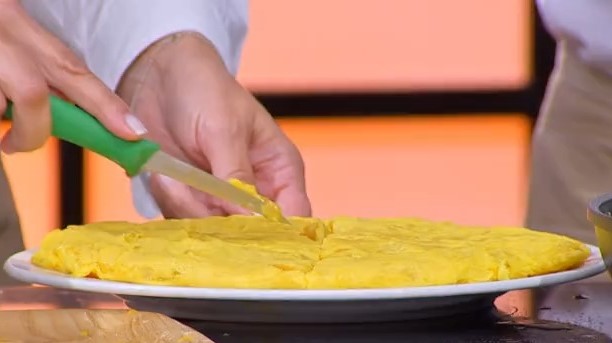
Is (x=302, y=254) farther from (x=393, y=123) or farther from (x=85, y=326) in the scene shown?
(x=393, y=123)

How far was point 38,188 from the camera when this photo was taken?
3.15 m

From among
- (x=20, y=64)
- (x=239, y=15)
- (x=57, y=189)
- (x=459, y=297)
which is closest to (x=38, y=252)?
(x=20, y=64)

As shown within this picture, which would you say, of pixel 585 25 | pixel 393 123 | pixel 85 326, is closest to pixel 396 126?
pixel 393 123

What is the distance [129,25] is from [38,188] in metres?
1.67

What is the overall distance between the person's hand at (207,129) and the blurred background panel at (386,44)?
159 cm

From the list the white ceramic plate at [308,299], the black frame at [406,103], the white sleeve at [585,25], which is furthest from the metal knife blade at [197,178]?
the black frame at [406,103]

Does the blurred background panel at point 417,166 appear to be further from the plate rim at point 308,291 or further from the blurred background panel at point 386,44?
the plate rim at point 308,291

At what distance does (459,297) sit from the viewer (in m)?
0.95

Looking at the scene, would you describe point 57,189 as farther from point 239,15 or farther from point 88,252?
point 88,252

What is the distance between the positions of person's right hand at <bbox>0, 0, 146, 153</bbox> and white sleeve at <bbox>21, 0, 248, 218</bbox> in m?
0.37

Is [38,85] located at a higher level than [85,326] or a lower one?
higher

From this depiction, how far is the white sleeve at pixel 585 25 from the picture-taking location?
1748mm

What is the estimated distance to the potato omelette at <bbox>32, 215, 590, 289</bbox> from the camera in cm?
95

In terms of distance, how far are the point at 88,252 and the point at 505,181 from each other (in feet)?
7.35
